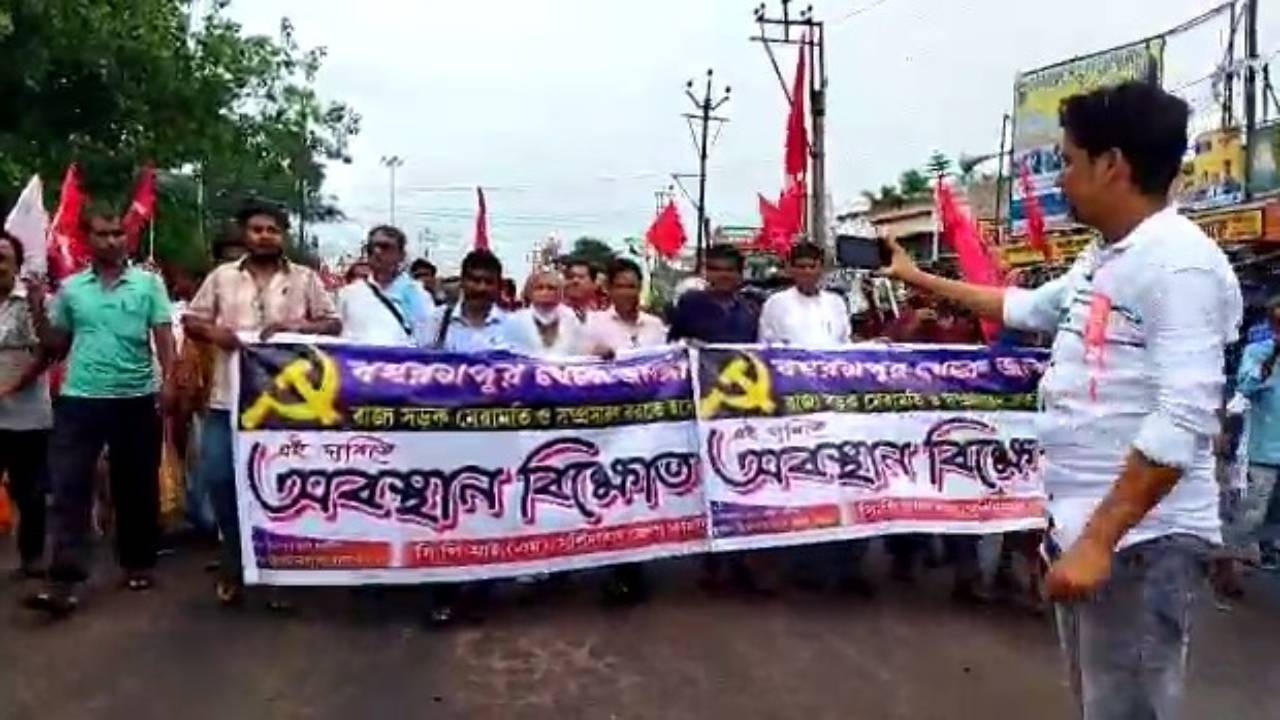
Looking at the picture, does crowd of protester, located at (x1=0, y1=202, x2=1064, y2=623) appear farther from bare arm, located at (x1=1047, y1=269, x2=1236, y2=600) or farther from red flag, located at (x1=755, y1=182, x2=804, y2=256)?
red flag, located at (x1=755, y1=182, x2=804, y2=256)

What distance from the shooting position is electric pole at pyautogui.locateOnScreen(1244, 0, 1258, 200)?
1903cm

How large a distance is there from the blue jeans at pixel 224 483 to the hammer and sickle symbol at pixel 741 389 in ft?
6.86

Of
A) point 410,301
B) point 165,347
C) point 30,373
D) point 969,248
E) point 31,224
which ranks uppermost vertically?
point 31,224

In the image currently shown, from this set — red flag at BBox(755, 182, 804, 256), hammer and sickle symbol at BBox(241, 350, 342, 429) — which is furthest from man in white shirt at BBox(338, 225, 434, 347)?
red flag at BBox(755, 182, 804, 256)

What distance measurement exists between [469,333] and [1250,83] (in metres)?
16.2

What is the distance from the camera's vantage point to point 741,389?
6543 mm

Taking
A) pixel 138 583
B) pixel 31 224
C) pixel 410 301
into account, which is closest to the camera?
pixel 138 583

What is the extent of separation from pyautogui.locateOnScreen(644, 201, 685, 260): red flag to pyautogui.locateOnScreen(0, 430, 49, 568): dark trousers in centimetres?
1604

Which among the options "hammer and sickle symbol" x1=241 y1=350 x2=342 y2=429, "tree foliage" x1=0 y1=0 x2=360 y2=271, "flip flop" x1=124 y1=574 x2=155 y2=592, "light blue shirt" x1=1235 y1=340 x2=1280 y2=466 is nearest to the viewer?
"hammer and sickle symbol" x1=241 y1=350 x2=342 y2=429

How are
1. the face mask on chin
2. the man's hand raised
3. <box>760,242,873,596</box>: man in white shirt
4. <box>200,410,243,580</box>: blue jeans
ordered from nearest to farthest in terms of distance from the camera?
the man's hand raised, <box>200,410,243,580</box>: blue jeans, the face mask on chin, <box>760,242,873,596</box>: man in white shirt

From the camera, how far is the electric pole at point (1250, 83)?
19.0 metres

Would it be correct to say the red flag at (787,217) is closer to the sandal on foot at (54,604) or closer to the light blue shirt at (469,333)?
the light blue shirt at (469,333)

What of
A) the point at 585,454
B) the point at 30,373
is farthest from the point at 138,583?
the point at 585,454

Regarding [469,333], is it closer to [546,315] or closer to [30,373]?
[546,315]
